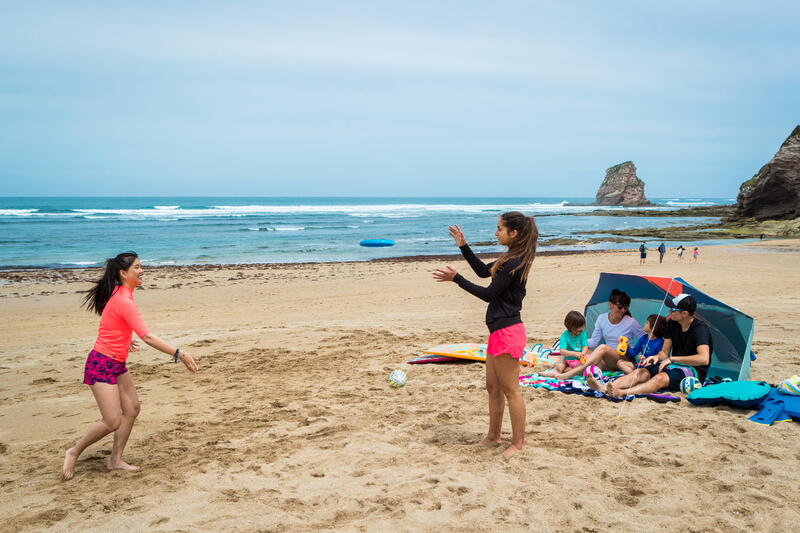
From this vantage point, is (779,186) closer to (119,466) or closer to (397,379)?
(397,379)

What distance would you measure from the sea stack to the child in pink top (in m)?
123

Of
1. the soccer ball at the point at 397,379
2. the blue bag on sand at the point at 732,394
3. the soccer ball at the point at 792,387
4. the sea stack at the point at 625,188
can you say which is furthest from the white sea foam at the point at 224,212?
the soccer ball at the point at 792,387

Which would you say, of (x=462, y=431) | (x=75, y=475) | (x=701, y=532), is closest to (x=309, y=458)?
(x=462, y=431)

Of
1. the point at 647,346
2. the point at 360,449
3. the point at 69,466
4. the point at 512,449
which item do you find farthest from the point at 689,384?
the point at 69,466

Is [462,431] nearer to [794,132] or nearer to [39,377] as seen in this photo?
[39,377]

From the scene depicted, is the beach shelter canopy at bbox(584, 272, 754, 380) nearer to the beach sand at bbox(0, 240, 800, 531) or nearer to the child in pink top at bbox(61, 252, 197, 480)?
the beach sand at bbox(0, 240, 800, 531)

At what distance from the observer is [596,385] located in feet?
19.2

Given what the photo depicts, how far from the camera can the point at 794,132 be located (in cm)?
4178

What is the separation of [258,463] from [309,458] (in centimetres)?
40

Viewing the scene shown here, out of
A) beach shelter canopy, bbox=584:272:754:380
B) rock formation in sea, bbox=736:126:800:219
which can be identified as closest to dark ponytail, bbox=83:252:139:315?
beach shelter canopy, bbox=584:272:754:380

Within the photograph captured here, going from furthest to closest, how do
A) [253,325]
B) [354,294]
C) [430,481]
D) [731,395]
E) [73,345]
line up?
[354,294] < [253,325] < [73,345] < [731,395] < [430,481]

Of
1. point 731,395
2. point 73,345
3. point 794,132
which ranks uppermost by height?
point 794,132

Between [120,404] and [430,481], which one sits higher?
[120,404]

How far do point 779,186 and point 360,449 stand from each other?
4686 centimetres
